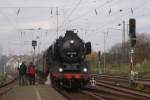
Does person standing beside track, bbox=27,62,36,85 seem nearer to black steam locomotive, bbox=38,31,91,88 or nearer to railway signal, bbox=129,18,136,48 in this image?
black steam locomotive, bbox=38,31,91,88

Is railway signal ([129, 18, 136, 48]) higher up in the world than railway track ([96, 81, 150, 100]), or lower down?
higher up

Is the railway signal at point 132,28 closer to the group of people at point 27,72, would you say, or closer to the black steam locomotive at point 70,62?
the black steam locomotive at point 70,62

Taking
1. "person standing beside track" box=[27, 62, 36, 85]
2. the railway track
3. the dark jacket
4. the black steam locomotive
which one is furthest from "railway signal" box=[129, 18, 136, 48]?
the dark jacket

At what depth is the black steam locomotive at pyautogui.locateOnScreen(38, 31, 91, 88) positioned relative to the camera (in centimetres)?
2972

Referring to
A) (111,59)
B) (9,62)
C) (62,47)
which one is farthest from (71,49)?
(9,62)

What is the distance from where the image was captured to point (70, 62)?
30141 mm

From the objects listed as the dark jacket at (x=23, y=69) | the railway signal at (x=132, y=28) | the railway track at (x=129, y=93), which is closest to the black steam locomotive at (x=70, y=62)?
the railway track at (x=129, y=93)

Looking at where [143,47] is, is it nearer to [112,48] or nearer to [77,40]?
[112,48]

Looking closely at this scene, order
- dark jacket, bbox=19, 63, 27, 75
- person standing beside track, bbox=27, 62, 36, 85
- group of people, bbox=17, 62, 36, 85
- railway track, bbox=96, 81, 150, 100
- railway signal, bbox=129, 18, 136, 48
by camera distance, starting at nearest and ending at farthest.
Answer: railway track, bbox=96, 81, 150, 100 < railway signal, bbox=129, 18, 136, 48 < dark jacket, bbox=19, 63, 27, 75 < group of people, bbox=17, 62, 36, 85 < person standing beside track, bbox=27, 62, 36, 85

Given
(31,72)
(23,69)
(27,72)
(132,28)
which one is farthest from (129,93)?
(27,72)

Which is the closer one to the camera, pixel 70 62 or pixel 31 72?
pixel 70 62

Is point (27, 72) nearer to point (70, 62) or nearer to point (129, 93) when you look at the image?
point (70, 62)

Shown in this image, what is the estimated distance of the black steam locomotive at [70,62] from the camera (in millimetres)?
29719

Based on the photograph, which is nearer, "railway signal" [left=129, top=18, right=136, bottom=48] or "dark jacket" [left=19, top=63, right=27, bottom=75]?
"railway signal" [left=129, top=18, right=136, bottom=48]
